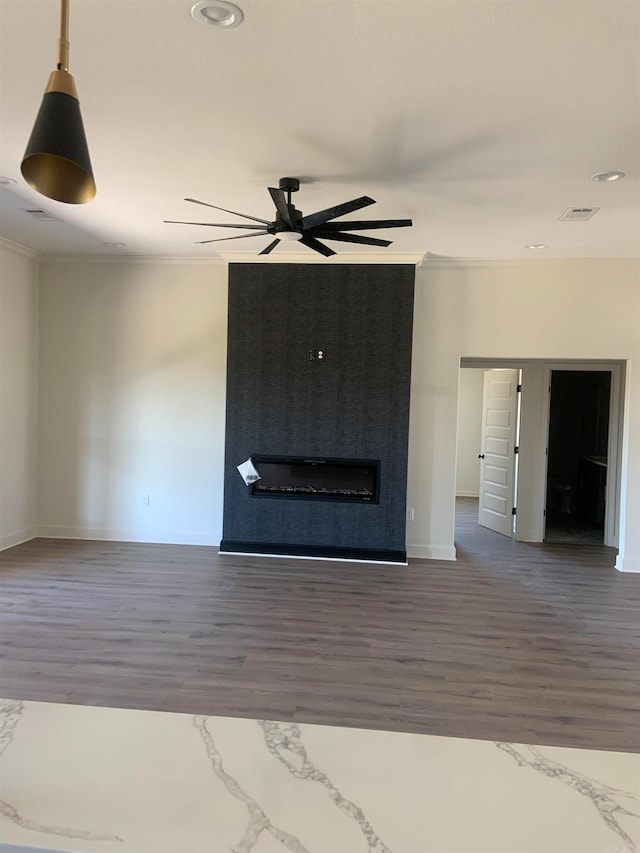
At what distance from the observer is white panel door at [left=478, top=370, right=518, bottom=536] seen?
6387mm

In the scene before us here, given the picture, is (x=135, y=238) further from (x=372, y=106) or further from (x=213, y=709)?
(x=213, y=709)

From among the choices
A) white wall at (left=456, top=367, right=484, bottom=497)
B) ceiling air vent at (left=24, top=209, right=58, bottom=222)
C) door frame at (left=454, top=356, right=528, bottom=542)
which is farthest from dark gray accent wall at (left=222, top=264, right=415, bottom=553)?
white wall at (left=456, top=367, right=484, bottom=497)

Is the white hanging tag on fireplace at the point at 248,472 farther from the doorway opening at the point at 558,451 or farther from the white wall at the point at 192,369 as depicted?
the doorway opening at the point at 558,451

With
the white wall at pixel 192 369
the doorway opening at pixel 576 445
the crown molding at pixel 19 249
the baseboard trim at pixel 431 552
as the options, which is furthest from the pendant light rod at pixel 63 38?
the doorway opening at pixel 576 445

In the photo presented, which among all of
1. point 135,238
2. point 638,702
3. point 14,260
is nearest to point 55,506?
point 14,260

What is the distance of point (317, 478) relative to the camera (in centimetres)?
539

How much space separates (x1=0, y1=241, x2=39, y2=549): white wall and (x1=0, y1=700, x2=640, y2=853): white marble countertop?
521 cm

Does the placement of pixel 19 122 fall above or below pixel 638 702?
above

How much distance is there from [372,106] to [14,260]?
453cm

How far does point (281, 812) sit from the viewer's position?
2.48 feet

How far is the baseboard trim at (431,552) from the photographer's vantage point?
5457 mm

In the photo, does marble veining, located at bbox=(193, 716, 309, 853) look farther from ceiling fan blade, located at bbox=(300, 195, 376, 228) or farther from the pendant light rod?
ceiling fan blade, located at bbox=(300, 195, 376, 228)

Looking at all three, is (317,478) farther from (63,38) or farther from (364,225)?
(63,38)

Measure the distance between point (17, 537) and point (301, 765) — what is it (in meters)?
5.77
